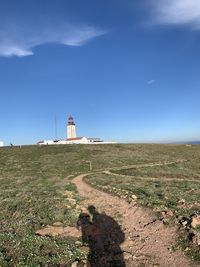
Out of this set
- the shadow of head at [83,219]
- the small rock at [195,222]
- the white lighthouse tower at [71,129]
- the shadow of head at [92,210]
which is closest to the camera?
the small rock at [195,222]

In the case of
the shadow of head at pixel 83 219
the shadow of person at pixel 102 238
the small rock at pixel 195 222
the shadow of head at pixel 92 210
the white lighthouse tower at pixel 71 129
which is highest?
the white lighthouse tower at pixel 71 129

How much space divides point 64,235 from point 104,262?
4.68 meters

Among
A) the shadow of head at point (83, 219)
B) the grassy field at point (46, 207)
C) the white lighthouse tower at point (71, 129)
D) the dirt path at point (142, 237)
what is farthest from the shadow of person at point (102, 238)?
the white lighthouse tower at point (71, 129)

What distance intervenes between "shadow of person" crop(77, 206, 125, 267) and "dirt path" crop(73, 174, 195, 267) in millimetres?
357

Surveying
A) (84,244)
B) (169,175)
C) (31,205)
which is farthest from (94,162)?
(84,244)

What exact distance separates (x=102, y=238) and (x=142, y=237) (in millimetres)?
2208

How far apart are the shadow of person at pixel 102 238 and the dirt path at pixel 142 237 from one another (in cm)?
36

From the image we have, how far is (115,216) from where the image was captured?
22.3 meters

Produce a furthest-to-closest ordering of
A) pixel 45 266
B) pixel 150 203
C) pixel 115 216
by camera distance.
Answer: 1. pixel 150 203
2. pixel 115 216
3. pixel 45 266

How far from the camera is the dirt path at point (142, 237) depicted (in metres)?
15.0

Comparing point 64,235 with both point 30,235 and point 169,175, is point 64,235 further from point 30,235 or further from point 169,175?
point 169,175

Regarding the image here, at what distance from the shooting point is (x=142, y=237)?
17859 millimetres

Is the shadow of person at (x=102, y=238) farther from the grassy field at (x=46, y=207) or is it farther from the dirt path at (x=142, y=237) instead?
the grassy field at (x=46, y=207)

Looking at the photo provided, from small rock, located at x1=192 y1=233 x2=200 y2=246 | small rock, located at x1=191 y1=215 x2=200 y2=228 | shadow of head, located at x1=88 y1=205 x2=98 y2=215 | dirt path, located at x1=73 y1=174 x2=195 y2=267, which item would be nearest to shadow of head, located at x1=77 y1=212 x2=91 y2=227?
shadow of head, located at x1=88 y1=205 x2=98 y2=215
